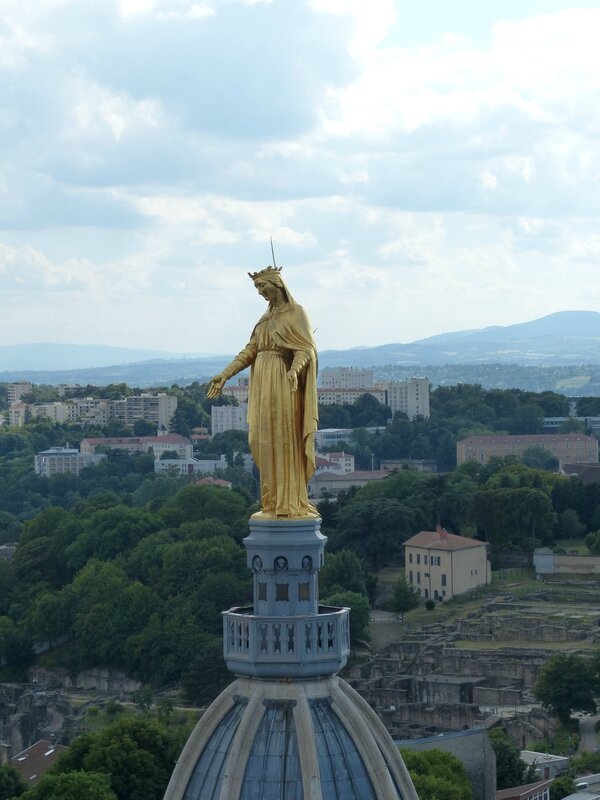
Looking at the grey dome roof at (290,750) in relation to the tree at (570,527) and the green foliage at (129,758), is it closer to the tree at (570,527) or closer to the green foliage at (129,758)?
the green foliage at (129,758)

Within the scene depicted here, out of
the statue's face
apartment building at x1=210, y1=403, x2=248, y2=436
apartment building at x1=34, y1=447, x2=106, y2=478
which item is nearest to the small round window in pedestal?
the statue's face

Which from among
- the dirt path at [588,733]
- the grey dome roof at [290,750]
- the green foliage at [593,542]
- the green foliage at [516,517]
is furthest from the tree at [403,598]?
the grey dome roof at [290,750]

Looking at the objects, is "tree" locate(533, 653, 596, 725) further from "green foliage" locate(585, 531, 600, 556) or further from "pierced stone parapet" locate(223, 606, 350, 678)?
"pierced stone parapet" locate(223, 606, 350, 678)

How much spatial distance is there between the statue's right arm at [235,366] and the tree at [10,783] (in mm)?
34839

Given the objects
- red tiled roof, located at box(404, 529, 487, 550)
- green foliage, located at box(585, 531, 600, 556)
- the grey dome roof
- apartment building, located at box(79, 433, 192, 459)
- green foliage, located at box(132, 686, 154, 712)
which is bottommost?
green foliage, located at box(132, 686, 154, 712)

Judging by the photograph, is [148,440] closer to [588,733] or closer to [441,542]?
[441,542]

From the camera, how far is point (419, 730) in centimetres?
5669

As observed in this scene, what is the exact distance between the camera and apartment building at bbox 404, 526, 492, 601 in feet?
270

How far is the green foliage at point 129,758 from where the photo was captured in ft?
149

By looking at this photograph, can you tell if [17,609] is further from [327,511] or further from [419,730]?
[419,730]

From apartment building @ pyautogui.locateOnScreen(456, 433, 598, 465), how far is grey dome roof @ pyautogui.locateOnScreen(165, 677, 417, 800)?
13292cm

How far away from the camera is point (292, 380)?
13141mm

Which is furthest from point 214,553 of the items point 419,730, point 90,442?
point 90,442

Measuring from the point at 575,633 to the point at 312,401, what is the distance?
2355 inches
